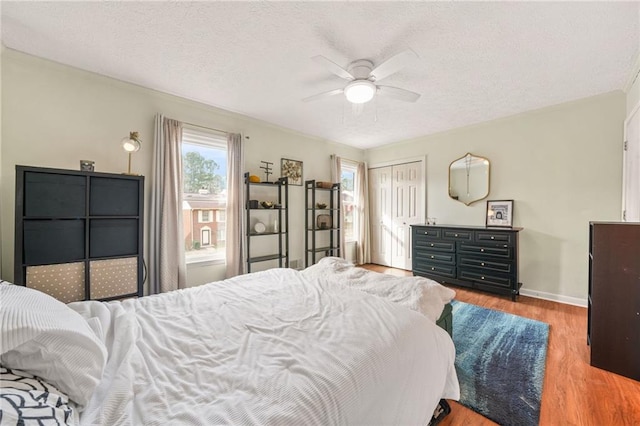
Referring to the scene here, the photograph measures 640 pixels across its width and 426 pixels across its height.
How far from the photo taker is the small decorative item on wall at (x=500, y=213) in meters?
3.70

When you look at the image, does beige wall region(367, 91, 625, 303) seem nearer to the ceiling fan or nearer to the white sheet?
the ceiling fan

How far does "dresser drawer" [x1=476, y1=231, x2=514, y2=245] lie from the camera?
3.36 m

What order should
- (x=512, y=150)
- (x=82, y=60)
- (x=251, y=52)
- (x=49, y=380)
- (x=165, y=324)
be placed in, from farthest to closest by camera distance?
(x=512, y=150) → (x=82, y=60) → (x=251, y=52) → (x=165, y=324) → (x=49, y=380)

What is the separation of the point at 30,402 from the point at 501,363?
2.72 meters

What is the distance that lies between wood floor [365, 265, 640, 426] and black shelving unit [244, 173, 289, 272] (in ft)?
9.48

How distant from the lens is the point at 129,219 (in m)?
2.34

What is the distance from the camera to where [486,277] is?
3.56 metres

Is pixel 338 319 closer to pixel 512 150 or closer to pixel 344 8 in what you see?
pixel 344 8

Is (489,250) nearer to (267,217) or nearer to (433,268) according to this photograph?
(433,268)

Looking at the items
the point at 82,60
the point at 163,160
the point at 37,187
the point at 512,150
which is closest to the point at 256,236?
the point at 163,160

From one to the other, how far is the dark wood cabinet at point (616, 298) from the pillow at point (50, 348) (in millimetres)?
3231

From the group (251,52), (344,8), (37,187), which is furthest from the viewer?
(251,52)

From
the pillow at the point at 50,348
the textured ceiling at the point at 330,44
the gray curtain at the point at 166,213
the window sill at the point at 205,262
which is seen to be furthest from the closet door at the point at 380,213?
the pillow at the point at 50,348

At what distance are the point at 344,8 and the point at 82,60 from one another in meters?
2.43
